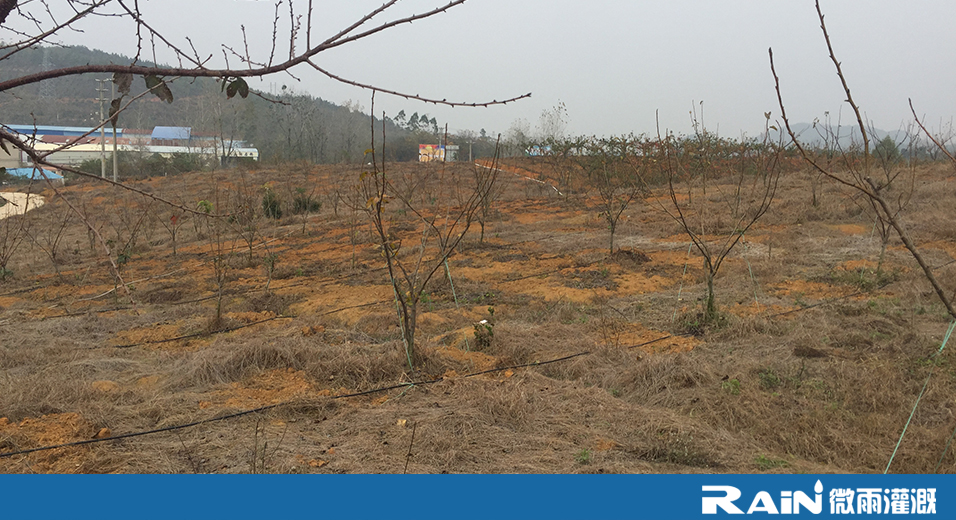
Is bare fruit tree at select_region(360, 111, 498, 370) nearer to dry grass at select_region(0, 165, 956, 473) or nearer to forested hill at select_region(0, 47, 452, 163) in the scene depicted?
dry grass at select_region(0, 165, 956, 473)

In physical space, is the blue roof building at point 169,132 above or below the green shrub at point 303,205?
above

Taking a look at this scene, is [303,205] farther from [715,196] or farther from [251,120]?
[251,120]

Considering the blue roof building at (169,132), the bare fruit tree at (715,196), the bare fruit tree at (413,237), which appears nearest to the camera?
the bare fruit tree at (413,237)

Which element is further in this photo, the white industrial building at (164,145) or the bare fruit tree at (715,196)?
the white industrial building at (164,145)

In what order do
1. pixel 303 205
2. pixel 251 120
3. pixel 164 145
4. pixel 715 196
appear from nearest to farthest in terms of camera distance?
pixel 715 196 → pixel 303 205 → pixel 251 120 → pixel 164 145

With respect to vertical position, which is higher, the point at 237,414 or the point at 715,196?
the point at 715,196

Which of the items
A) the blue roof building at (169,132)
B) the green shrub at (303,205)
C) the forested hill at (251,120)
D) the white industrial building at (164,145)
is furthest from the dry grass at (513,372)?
the blue roof building at (169,132)

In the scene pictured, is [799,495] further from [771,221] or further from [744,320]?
[771,221]

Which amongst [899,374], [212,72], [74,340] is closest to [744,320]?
[899,374]

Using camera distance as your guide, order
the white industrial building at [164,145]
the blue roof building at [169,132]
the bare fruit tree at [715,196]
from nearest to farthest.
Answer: the bare fruit tree at [715,196], the white industrial building at [164,145], the blue roof building at [169,132]

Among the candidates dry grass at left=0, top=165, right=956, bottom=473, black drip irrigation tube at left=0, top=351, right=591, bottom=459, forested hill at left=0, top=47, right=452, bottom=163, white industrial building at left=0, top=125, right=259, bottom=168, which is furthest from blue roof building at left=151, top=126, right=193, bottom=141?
black drip irrigation tube at left=0, top=351, right=591, bottom=459

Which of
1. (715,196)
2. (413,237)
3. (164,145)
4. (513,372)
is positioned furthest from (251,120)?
(513,372)

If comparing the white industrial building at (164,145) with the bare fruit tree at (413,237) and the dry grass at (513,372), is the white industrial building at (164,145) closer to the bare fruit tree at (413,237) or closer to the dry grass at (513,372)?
the bare fruit tree at (413,237)

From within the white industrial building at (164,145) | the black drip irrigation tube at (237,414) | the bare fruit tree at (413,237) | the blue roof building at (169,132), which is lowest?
the black drip irrigation tube at (237,414)
